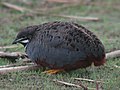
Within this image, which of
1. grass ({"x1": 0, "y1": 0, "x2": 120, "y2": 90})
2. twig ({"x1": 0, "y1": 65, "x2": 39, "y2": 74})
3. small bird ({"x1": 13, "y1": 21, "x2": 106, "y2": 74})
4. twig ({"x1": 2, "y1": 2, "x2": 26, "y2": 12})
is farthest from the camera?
twig ({"x1": 2, "y1": 2, "x2": 26, "y2": 12})

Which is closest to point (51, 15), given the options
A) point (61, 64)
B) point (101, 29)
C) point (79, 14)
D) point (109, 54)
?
point (79, 14)

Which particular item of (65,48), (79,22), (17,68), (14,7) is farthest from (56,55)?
(14,7)

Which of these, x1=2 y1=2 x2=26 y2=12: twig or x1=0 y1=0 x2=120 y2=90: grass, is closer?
x1=0 y1=0 x2=120 y2=90: grass

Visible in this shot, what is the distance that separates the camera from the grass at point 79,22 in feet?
19.8

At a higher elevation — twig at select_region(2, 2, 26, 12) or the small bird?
the small bird

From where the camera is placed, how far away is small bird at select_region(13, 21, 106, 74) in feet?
20.3

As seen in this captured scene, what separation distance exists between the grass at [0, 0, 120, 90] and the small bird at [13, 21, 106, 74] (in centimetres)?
20

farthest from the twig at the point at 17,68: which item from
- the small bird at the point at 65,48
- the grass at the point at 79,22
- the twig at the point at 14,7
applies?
the twig at the point at 14,7

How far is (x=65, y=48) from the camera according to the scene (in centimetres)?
625

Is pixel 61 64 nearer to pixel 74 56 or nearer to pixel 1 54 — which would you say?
pixel 74 56

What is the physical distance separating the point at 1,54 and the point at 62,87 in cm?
156

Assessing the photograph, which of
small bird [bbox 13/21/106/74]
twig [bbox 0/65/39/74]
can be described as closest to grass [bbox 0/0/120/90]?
twig [bbox 0/65/39/74]

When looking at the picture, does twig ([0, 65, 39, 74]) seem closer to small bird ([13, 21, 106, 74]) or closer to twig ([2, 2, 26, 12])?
small bird ([13, 21, 106, 74])

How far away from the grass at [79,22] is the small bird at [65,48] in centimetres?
20
